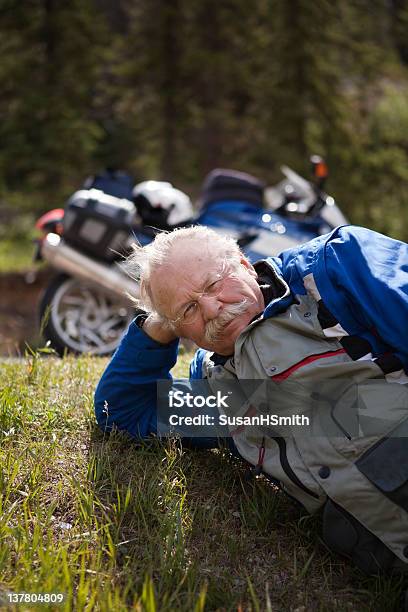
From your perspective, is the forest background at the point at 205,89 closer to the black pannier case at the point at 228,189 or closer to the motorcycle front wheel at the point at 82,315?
the black pannier case at the point at 228,189

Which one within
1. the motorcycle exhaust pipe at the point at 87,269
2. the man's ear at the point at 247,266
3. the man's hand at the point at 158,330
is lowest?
the motorcycle exhaust pipe at the point at 87,269

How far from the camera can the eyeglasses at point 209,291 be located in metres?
2.38

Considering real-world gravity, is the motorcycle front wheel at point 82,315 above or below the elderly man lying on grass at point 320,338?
below

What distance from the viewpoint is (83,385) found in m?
3.36

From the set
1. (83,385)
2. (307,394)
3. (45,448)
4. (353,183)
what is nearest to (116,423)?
(45,448)

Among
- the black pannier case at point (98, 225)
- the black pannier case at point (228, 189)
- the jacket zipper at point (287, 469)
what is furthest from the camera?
the black pannier case at point (228, 189)

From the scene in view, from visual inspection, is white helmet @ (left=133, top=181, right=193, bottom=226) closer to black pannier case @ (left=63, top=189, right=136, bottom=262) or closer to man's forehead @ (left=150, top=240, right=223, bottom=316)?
black pannier case @ (left=63, top=189, right=136, bottom=262)

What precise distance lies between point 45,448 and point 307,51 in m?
10.3

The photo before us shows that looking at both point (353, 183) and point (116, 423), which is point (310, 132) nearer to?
point (353, 183)

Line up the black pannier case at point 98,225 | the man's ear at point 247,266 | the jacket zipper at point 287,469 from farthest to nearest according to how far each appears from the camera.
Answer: the black pannier case at point 98,225 < the man's ear at point 247,266 < the jacket zipper at point 287,469

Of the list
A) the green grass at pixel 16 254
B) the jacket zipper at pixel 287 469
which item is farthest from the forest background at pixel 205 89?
the jacket zipper at pixel 287 469

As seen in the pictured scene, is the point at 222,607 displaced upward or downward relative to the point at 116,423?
upward

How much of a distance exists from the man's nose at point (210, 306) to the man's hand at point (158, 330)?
25cm

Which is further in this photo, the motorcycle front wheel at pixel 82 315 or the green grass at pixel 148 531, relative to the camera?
the motorcycle front wheel at pixel 82 315
